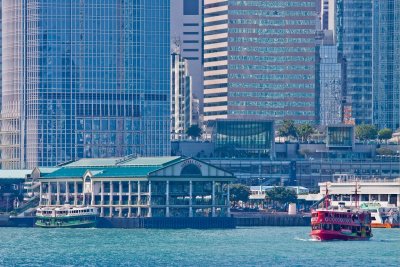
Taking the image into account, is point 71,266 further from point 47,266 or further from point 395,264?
point 395,264

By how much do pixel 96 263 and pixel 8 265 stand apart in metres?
9.36

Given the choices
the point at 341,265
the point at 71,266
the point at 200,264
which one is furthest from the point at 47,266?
the point at 341,265

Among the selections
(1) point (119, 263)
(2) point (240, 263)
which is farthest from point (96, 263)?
(2) point (240, 263)

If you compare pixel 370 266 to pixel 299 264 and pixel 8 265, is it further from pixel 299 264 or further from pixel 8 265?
pixel 8 265

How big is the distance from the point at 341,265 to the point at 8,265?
3295 cm

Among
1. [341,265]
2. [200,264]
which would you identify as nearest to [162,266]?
[200,264]

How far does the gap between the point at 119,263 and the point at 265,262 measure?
14719mm

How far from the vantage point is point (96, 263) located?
7815 inches

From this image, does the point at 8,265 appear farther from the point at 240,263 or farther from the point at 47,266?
the point at 240,263

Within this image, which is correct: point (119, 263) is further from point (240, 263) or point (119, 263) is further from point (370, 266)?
point (370, 266)

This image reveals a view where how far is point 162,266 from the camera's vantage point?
194 metres

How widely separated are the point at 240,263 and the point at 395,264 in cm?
1568

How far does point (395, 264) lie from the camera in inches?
7815

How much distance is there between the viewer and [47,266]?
193250mm
